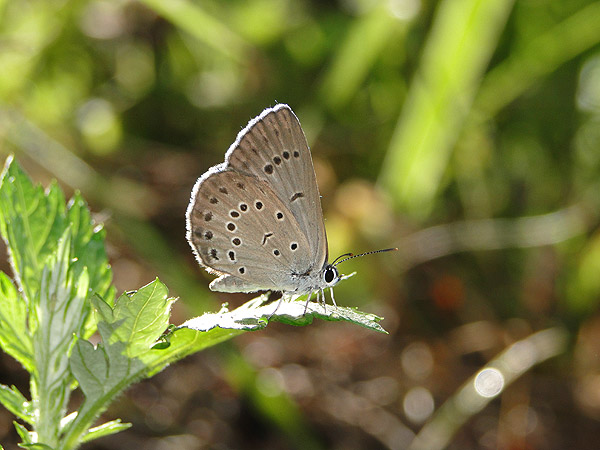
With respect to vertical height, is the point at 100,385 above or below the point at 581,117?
below

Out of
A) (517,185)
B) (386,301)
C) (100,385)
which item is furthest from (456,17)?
(100,385)

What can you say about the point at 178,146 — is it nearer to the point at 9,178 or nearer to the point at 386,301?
the point at 386,301

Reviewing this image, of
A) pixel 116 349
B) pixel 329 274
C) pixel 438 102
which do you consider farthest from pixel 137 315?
pixel 438 102

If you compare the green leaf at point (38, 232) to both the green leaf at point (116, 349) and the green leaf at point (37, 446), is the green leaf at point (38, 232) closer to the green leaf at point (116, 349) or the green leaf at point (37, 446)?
the green leaf at point (116, 349)

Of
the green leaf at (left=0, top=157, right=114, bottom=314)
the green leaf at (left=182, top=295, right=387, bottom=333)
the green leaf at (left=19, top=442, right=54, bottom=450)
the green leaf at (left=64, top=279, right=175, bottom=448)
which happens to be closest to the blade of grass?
the green leaf at (left=182, top=295, right=387, bottom=333)

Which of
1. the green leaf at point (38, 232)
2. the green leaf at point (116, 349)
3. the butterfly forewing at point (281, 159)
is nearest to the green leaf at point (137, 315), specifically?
the green leaf at point (116, 349)

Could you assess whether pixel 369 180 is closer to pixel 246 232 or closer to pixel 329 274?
pixel 329 274

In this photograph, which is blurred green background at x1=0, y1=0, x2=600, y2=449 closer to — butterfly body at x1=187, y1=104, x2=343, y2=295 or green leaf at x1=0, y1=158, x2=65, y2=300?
butterfly body at x1=187, y1=104, x2=343, y2=295
